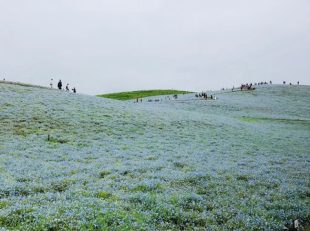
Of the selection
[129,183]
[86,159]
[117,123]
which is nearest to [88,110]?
[117,123]

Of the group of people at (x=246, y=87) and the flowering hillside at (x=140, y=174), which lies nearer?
the flowering hillside at (x=140, y=174)

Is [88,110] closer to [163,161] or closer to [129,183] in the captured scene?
[163,161]

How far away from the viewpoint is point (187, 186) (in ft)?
53.0

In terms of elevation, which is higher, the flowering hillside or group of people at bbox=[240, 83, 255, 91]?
group of people at bbox=[240, 83, 255, 91]

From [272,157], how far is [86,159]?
14.0 metres

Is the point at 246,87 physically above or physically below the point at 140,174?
above

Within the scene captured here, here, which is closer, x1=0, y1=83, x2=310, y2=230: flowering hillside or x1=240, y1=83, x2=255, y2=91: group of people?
x1=0, y1=83, x2=310, y2=230: flowering hillside

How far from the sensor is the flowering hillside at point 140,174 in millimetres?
11750

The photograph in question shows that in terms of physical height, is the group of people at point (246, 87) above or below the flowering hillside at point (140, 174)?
above

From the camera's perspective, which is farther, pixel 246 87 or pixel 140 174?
pixel 246 87

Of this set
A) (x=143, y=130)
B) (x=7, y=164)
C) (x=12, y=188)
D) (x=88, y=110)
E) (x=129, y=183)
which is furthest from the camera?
(x=88, y=110)

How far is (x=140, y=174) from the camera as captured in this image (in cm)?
1816

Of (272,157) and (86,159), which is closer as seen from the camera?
(86,159)

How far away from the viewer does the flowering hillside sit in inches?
463
